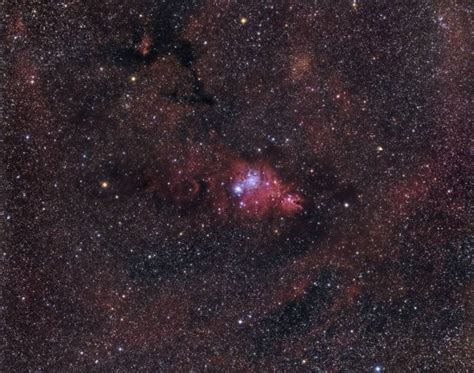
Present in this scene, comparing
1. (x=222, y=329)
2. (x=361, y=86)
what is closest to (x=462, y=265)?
(x=361, y=86)

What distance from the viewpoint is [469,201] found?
2107 millimetres

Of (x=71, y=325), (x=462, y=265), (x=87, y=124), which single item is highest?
(x=87, y=124)

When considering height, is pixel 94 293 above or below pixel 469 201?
above

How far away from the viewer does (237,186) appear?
6.82 feet

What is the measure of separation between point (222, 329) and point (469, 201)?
1.20 m

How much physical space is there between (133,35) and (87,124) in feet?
1.35

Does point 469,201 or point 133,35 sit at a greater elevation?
point 133,35

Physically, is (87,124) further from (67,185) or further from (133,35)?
(133,35)

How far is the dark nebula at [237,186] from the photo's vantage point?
203 cm

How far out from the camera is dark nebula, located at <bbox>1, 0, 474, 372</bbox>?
203cm

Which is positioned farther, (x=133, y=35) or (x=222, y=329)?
(x=222, y=329)

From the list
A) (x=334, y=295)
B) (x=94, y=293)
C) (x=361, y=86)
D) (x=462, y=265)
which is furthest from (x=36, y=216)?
(x=462, y=265)

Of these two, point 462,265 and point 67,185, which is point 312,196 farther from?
point 67,185

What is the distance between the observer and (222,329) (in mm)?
2148
